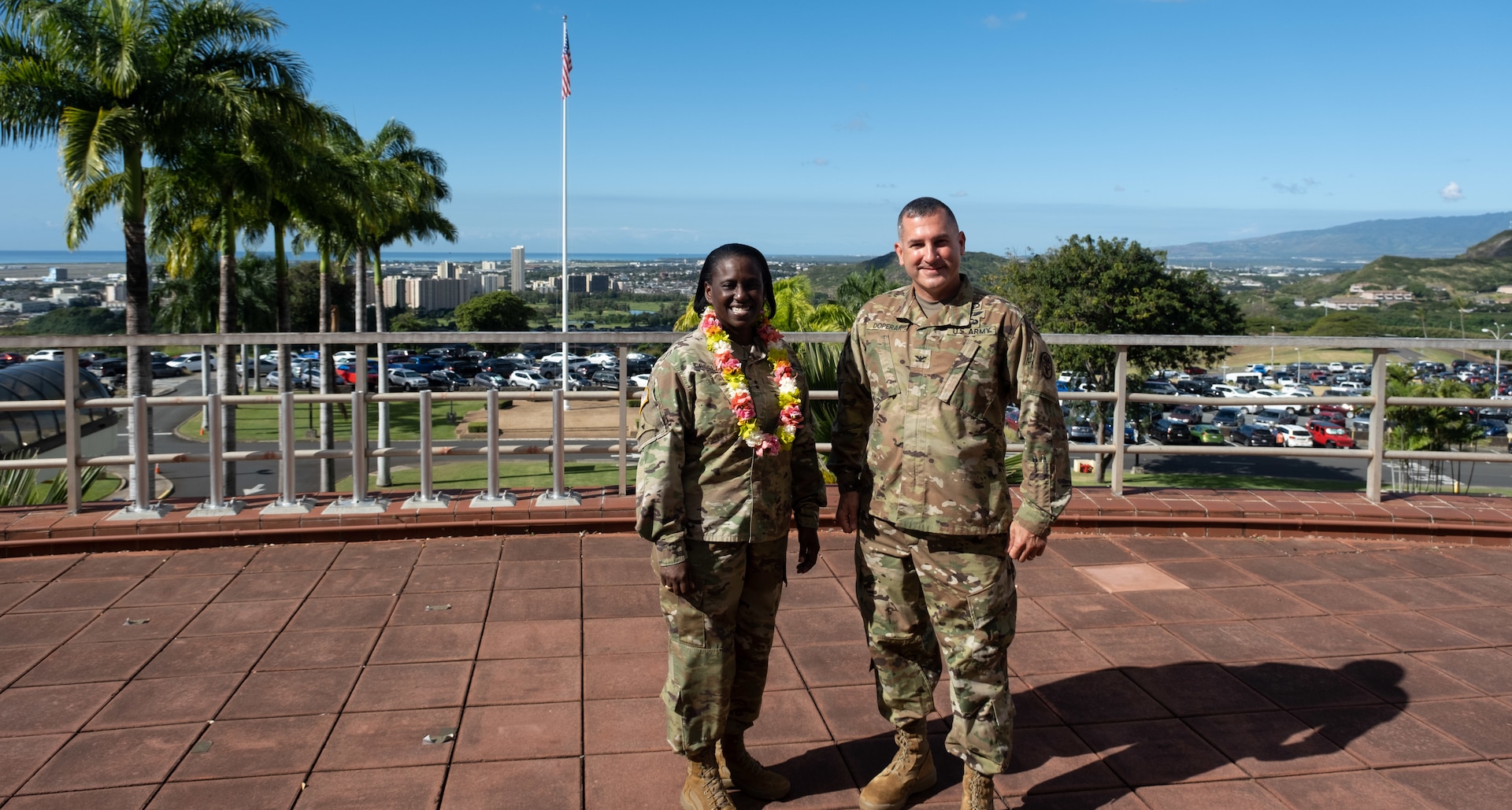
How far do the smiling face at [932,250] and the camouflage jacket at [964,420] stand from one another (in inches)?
2.8

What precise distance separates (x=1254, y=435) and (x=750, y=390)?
5794cm

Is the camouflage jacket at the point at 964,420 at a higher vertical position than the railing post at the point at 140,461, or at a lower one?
higher

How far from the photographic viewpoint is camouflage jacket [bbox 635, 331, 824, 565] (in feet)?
8.85

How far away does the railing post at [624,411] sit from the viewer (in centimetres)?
560

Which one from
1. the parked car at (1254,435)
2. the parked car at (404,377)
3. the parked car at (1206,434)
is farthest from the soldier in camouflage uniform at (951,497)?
the parked car at (404,377)

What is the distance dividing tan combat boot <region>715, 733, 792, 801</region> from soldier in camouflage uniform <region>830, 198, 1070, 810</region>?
0.25m

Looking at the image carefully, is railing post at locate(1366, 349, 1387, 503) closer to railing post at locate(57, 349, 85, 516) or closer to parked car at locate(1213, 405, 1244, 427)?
railing post at locate(57, 349, 85, 516)

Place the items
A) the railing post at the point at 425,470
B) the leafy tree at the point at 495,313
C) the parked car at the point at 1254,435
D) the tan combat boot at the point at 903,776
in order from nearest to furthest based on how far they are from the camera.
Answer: the tan combat boot at the point at 903,776 → the railing post at the point at 425,470 → the parked car at the point at 1254,435 → the leafy tree at the point at 495,313

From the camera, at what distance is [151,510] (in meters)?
5.46

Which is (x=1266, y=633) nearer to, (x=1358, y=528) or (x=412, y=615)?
(x=1358, y=528)

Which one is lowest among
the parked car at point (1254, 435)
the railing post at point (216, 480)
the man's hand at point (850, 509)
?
the parked car at point (1254, 435)

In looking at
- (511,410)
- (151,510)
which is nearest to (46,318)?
(511,410)

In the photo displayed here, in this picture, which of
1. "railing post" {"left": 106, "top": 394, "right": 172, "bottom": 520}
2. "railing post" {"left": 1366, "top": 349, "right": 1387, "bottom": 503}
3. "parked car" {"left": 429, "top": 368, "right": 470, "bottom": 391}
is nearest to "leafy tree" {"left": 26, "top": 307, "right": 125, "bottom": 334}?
"parked car" {"left": 429, "top": 368, "right": 470, "bottom": 391}

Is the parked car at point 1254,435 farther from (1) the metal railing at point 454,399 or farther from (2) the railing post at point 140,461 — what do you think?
(2) the railing post at point 140,461
